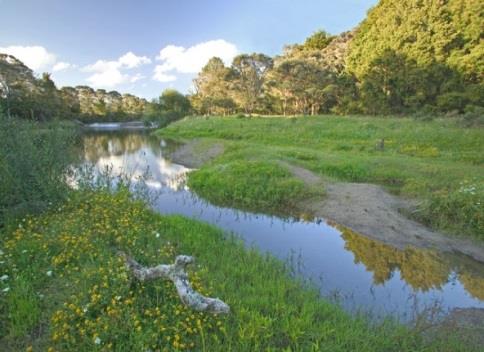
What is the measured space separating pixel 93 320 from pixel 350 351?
2.86 meters

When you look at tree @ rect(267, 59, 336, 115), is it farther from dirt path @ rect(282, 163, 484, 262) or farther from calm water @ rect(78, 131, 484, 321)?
calm water @ rect(78, 131, 484, 321)

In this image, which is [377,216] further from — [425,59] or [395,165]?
[425,59]

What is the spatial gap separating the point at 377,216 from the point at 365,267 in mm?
2727

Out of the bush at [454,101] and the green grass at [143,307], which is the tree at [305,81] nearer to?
the bush at [454,101]

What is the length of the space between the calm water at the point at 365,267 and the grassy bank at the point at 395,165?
4.96 ft

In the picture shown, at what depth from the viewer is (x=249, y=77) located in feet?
207

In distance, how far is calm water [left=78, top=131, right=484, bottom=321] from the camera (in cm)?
528

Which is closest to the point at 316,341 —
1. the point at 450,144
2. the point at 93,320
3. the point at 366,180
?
the point at 93,320

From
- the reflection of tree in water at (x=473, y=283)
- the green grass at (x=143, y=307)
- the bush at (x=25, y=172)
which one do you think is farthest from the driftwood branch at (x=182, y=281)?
the reflection of tree in water at (x=473, y=283)

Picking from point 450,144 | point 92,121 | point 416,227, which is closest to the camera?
point 416,227

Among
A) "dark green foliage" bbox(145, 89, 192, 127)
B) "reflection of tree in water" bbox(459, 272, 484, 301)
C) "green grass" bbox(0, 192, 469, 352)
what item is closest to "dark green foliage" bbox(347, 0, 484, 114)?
"reflection of tree in water" bbox(459, 272, 484, 301)

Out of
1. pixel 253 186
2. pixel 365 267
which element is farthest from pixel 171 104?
pixel 365 267

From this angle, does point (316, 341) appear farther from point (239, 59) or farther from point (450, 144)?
point (239, 59)

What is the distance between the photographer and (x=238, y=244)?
6.67m
